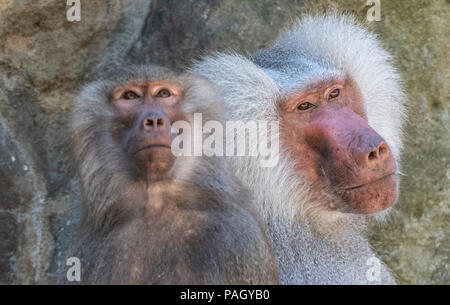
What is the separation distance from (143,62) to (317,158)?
114 cm

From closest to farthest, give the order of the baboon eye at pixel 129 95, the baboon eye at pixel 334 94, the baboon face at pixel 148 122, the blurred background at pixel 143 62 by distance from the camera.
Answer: the baboon face at pixel 148 122 < the baboon eye at pixel 129 95 < the baboon eye at pixel 334 94 < the blurred background at pixel 143 62

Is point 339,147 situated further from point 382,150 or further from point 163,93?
point 163,93

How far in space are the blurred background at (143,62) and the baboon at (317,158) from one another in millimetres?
575

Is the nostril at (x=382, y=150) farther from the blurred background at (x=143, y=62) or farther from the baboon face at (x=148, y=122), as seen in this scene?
the blurred background at (x=143, y=62)

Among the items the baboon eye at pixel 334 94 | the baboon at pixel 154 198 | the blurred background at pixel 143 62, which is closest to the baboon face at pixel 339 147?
the baboon eye at pixel 334 94

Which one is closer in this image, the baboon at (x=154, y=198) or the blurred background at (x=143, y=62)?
the baboon at (x=154, y=198)

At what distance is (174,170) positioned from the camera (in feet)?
8.27

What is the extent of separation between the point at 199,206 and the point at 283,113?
1.89 ft

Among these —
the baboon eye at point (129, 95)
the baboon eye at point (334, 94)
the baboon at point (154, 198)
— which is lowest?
the baboon at point (154, 198)

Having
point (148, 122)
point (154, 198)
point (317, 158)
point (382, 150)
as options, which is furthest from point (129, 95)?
point (382, 150)

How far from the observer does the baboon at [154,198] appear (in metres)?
2.39

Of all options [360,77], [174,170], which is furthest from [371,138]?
[174,170]

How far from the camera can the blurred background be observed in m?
3.22
